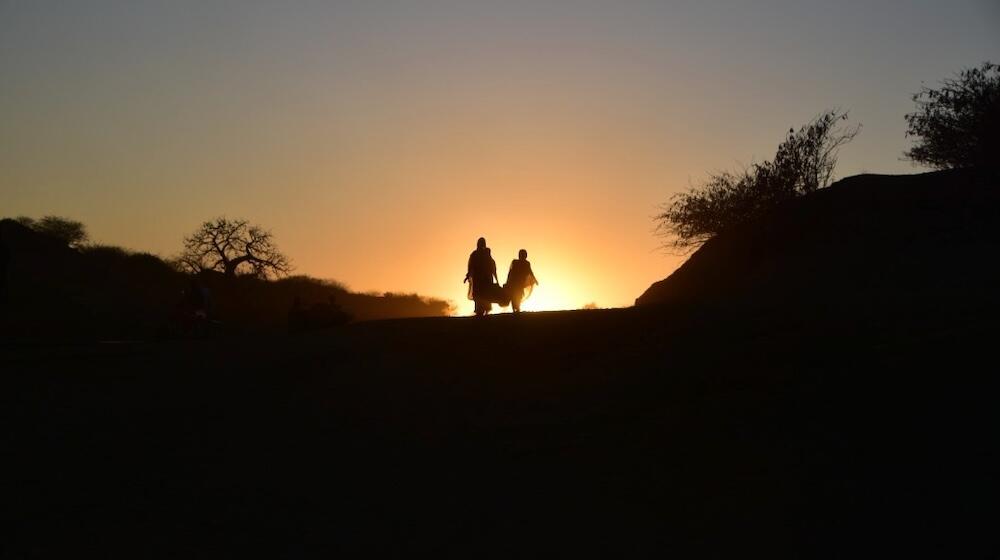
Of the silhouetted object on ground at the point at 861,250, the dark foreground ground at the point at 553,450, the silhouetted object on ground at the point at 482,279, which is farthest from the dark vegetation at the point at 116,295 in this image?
the dark foreground ground at the point at 553,450

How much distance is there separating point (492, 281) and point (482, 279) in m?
0.28

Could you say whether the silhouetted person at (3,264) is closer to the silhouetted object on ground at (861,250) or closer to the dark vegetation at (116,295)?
the dark vegetation at (116,295)

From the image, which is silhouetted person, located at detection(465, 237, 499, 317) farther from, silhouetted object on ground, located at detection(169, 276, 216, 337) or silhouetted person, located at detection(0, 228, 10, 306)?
silhouetted person, located at detection(0, 228, 10, 306)

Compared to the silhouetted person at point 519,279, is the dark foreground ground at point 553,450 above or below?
below

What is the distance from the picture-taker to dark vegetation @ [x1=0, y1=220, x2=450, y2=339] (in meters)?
34.0

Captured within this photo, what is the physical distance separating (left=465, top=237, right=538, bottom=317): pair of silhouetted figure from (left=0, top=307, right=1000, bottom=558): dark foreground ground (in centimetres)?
671

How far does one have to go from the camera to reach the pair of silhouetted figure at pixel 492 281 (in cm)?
2125

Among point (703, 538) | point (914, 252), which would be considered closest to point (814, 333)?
point (703, 538)

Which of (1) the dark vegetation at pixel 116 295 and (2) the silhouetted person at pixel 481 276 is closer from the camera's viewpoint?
(2) the silhouetted person at pixel 481 276

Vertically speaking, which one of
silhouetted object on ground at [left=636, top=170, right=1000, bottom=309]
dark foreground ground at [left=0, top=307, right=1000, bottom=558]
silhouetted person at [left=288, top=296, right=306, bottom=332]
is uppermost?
silhouetted object on ground at [left=636, top=170, right=1000, bottom=309]

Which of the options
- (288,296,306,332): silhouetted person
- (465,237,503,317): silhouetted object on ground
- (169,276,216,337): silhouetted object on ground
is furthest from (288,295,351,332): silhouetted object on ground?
(465,237,503,317): silhouetted object on ground

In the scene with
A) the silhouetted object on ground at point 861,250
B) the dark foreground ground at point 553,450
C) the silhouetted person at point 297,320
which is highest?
the silhouetted object on ground at point 861,250

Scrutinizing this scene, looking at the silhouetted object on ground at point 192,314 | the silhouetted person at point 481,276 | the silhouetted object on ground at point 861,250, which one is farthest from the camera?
the silhouetted object on ground at point 192,314

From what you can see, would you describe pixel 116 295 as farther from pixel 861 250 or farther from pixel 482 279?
pixel 861 250
